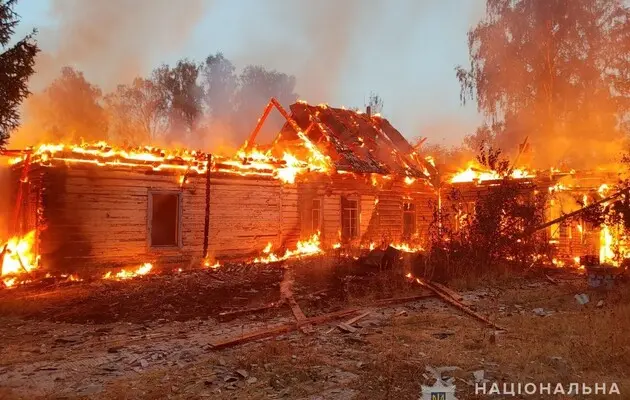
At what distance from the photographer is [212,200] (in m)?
14.0

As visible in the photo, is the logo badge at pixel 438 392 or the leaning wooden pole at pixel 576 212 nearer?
the logo badge at pixel 438 392

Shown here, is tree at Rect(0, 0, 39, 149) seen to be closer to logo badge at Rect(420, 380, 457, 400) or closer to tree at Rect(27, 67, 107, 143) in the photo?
logo badge at Rect(420, 380, 457, 400)

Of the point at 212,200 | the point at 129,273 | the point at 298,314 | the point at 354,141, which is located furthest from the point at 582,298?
the point at 354,141

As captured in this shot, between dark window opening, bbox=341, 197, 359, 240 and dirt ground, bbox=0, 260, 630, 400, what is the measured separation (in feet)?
24.1

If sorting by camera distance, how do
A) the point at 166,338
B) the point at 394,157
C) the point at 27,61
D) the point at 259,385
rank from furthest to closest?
the point at 394,157 → the point at 27,61 → the point at 166,338 → the point at 259,385

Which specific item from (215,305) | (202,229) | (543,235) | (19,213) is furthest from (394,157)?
(19,213)

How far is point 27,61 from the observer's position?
11.8 m

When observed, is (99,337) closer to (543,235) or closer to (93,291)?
(93,291)

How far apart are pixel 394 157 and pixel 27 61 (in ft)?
48.6

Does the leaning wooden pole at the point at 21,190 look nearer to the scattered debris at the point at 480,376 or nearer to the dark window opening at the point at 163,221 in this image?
the dark window opening at the point at 163,221

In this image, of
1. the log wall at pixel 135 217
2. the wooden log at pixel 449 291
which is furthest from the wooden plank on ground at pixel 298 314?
the log wall at pixel 135 217

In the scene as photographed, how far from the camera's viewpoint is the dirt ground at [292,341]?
5090 mm

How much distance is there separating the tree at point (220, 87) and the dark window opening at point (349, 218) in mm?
29985

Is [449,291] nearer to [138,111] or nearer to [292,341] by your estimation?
[292,341]
